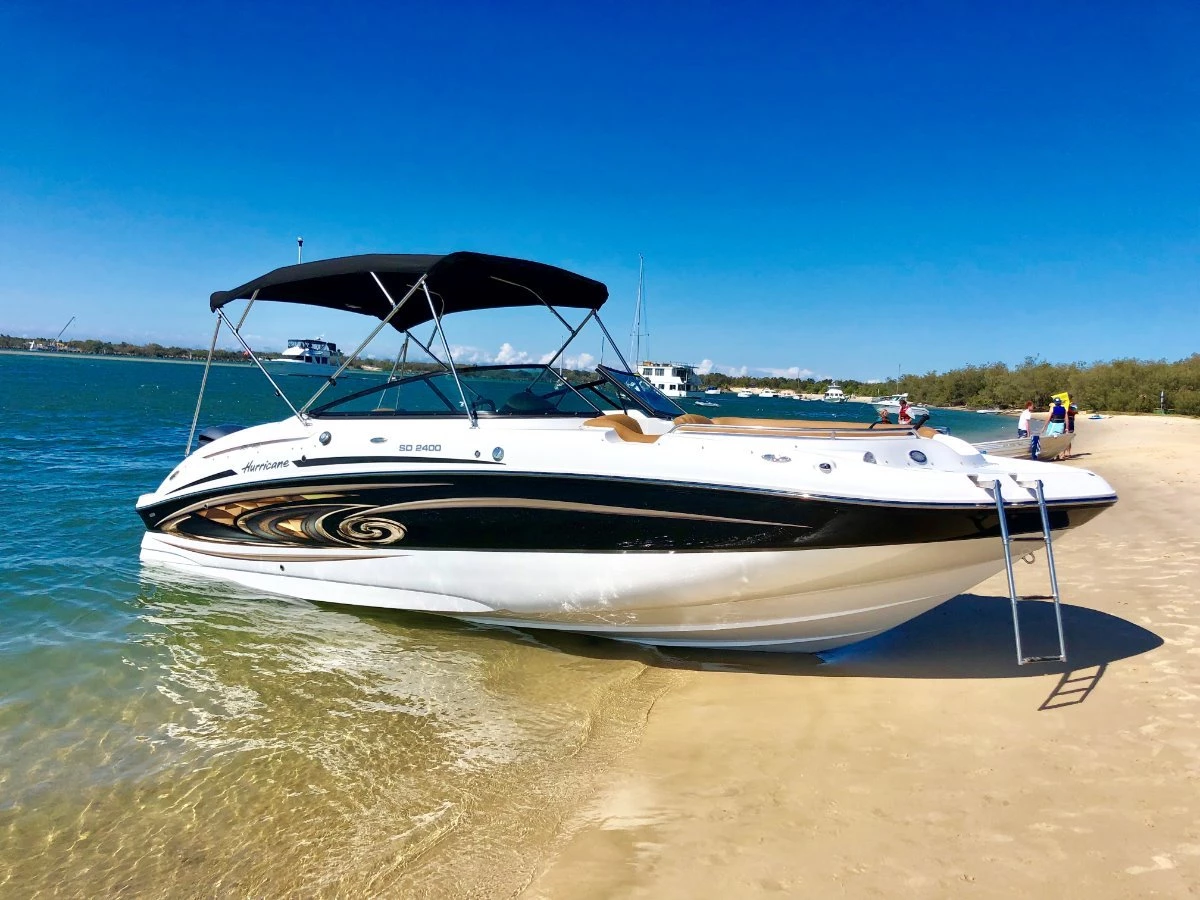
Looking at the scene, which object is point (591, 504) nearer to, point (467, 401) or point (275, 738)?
point (467, 401)

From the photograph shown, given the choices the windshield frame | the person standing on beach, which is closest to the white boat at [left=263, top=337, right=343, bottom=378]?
the windshield frame

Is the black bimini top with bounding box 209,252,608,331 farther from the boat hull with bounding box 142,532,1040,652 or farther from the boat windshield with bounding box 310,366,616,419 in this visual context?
the boat hull with bounding box 142,532,1040,652

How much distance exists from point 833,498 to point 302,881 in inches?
120

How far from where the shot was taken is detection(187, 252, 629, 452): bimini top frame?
514 centimetres

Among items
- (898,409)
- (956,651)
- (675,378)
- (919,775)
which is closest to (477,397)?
(919,775)

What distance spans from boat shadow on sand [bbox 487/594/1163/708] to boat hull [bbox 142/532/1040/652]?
254 mm

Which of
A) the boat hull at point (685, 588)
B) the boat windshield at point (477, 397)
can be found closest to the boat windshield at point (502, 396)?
the boat windshield at point (477, 397)

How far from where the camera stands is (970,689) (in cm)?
432

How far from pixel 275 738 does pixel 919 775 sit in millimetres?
3352

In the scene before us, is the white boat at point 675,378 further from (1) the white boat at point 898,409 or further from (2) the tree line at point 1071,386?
(2) the tree line at point 1071,386

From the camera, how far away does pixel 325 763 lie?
3.65m

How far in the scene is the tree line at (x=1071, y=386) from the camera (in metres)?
50.8

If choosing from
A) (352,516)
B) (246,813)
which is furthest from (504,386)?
(246,813)

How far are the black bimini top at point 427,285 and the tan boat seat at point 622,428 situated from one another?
1.49m
